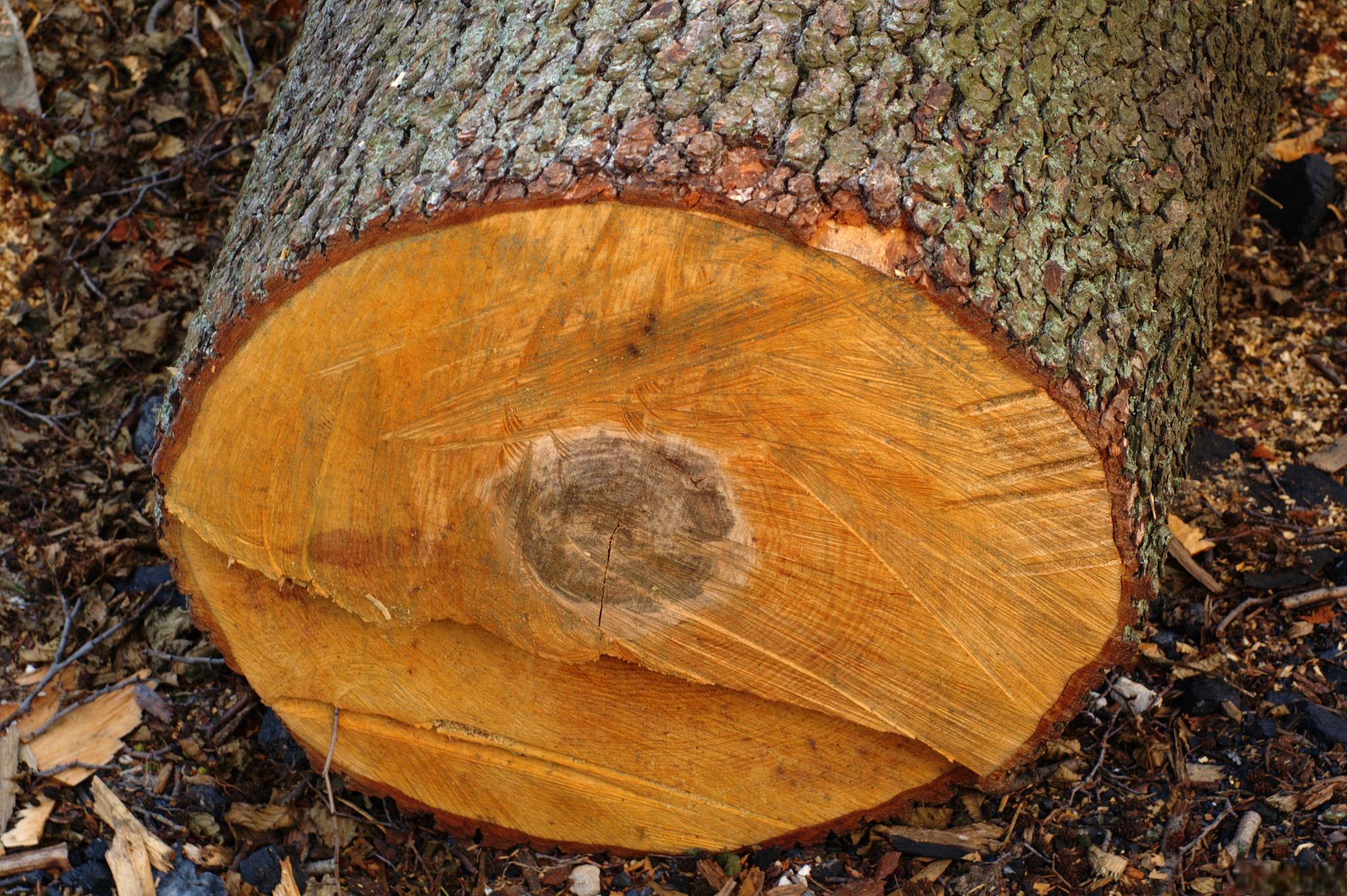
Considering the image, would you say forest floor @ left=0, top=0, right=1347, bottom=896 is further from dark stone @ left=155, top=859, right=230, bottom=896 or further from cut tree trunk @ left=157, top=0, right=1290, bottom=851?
cut tree trunk @ left=157, top=0, right=1290, bottom=851

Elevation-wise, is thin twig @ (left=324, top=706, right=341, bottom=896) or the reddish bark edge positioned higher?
the reddish bark edge

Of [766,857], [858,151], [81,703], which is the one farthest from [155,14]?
[766,857]

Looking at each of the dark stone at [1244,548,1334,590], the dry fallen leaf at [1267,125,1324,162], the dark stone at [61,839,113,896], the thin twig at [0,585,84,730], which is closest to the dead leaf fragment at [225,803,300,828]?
the dark stone at [61,839,113,896]

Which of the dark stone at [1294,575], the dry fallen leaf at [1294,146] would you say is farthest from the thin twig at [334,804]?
the dry fallen leaf at [1294,146]

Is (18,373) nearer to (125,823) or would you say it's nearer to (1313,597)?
(125,823)

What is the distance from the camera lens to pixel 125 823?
217 cm

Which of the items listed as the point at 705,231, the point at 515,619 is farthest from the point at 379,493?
the point at 705,231

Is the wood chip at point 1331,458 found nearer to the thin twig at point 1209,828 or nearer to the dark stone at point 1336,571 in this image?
the dark stone at point 1336,571

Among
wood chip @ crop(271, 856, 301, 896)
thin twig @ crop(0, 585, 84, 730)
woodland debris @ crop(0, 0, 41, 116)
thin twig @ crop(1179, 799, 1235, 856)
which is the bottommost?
wood chip @ crop(271, 856, 301, 896)

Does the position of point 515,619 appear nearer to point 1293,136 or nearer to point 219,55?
point 219,55

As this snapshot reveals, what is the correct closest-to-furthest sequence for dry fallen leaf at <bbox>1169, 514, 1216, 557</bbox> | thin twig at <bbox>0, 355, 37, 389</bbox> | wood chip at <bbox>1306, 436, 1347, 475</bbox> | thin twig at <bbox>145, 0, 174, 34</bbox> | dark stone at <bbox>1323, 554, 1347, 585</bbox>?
dark stone at <bbox>1323, 554, 1347, 585</bbox> < dry fallen leaf at <bbox>1169, 514, 1216, 557</bbox> < wood chip at <bbox>1306, 436, 1347, 475</bbox> < thin twig at <bbox>0, 355, 37, 389</bbox> < thin twig at <bbox>145, 0, 174, 34</bbox>

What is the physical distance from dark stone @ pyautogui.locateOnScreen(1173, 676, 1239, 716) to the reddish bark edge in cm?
49

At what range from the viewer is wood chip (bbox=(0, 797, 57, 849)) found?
215cm

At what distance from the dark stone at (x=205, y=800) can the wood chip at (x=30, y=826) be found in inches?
10.2
